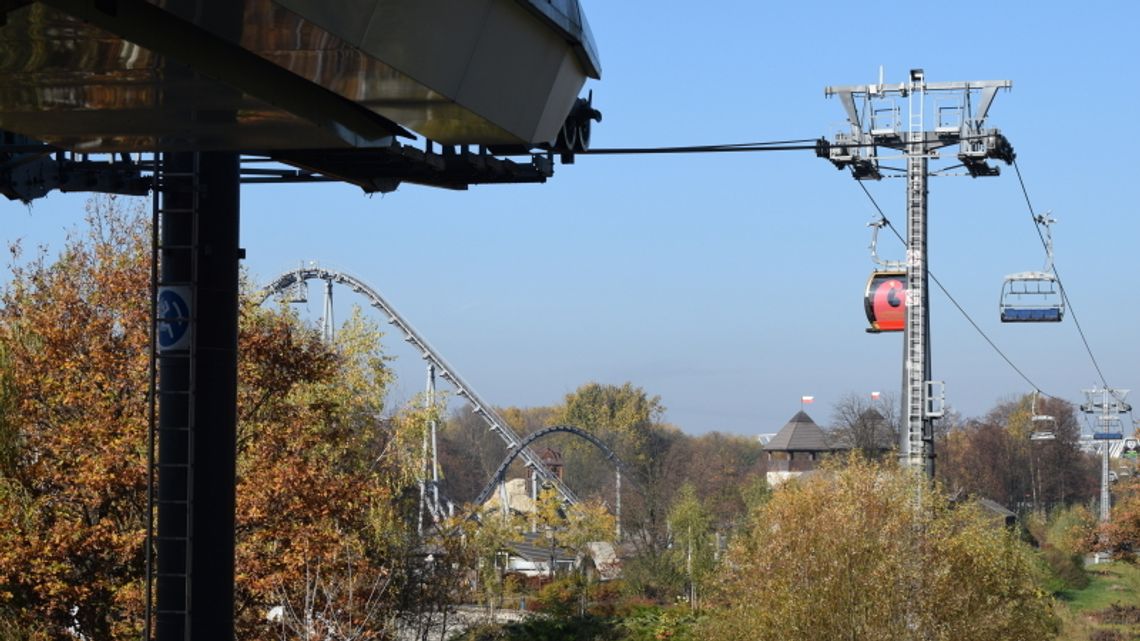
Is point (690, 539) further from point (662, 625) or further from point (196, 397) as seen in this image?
point (196, 397)

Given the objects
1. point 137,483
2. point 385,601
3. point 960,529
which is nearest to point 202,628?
point 137,483

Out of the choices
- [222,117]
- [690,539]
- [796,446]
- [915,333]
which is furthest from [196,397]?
[796,446]

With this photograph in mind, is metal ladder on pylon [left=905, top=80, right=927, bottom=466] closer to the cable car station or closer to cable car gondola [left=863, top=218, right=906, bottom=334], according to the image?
cable car gondola [left=863, top=218, right=906, bottom=334]

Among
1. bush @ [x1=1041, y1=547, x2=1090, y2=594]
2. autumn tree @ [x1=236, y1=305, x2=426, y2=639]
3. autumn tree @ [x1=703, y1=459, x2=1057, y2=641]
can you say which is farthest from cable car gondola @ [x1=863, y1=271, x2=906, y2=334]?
bush @ [x1=1041, y1=547, x2=1090, y2=594]

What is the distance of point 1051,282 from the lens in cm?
4172

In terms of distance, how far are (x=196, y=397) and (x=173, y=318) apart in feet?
2.16

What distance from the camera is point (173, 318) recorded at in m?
12.2

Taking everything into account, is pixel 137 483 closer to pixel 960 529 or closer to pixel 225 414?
pixel 225 414

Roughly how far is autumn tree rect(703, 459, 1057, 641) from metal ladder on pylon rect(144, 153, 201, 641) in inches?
496

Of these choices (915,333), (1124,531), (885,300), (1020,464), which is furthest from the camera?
(1020,464)

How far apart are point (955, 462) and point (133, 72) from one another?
90.6 meters

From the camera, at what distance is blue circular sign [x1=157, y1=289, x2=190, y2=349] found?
12234 mm

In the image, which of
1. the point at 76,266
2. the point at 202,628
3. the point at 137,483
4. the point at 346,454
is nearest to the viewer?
the point at 202,628

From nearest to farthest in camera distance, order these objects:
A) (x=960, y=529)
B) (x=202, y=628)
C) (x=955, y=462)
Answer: (x=202, y=628) < (x=960, y=529) < (x=955, y=462)
